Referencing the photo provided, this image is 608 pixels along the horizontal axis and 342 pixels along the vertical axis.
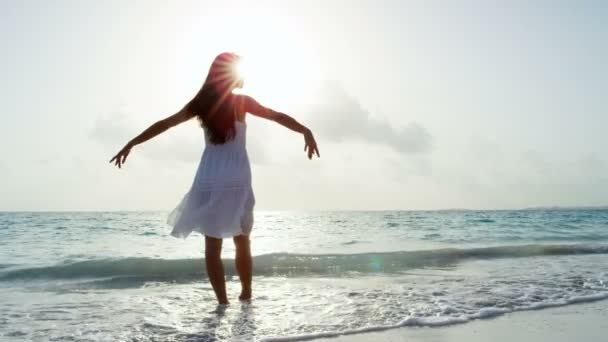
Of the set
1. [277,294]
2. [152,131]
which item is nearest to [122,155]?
[152,131]

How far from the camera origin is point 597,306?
491cm

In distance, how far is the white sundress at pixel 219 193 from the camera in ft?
14.6

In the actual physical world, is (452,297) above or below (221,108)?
below

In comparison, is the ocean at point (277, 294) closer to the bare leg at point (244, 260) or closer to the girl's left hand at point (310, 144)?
the bare leg at point (244, 260)

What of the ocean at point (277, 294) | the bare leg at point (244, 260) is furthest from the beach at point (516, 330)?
the bare leg at point (244, 260)

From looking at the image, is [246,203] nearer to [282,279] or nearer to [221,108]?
[221,108]

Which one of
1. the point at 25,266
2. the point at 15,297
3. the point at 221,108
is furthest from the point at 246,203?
the point at 25,266

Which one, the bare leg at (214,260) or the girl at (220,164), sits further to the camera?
the bare leg at (214,260)

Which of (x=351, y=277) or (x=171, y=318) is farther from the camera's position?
(x=351, y=277)

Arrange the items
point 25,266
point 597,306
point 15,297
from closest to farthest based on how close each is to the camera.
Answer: point 597,306
point 15,297
point 25,266

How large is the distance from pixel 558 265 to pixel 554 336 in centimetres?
559

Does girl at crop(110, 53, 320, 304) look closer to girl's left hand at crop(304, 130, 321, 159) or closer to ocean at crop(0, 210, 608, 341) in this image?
girl's left hand at crop(304, 130, 321, 159)

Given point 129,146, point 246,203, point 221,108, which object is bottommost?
point 246,203

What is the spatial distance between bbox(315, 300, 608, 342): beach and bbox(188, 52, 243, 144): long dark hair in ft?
6.10
